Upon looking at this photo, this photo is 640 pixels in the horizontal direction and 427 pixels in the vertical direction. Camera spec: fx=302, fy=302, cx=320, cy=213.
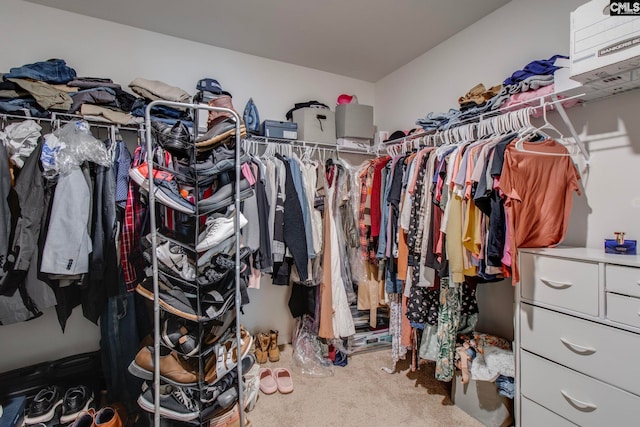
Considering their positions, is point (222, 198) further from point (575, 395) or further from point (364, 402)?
point (575, 395)

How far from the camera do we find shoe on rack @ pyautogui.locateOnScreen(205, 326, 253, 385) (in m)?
1.46

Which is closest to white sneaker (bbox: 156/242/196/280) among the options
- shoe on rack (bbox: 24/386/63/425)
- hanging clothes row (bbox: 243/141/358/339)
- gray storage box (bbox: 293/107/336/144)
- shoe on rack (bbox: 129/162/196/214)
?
shoe on rack (bbox: 129/162/196/214)

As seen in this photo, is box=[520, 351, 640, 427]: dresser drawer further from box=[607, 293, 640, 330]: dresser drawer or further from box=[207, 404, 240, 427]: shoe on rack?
box=[207, 404, 240, 427]: shoe on rack

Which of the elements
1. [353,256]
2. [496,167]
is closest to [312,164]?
[353,256]

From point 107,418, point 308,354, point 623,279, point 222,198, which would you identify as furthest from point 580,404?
point 107,418

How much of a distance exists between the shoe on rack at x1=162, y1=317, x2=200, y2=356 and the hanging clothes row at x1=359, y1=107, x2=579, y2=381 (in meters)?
1.31

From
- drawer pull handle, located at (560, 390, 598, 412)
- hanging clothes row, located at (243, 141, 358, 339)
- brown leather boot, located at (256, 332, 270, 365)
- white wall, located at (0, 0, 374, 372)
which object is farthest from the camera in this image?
brown leather boot, located at (256, 332, 270, 365)

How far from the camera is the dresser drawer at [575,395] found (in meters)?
1.16

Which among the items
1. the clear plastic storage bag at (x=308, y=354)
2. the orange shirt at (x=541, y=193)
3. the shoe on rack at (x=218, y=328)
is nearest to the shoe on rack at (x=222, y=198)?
the shoe on rack at (x=218, y=328)

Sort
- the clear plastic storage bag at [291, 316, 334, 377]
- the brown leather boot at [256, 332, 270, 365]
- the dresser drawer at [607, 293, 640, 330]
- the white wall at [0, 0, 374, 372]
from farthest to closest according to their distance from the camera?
the brown leather boot at [256, 332, 270, 365] → the clear plastic storage bag at [291, 316, 334, 377] → the white wall at [0, 0, 374, 372] → the dresser drawer at [607, 293, 640, 330]

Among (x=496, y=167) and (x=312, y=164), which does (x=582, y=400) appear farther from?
(x=312, y=164)

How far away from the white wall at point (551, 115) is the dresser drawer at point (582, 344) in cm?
54

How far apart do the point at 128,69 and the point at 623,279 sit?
3.13 meters

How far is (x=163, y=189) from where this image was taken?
136cm
